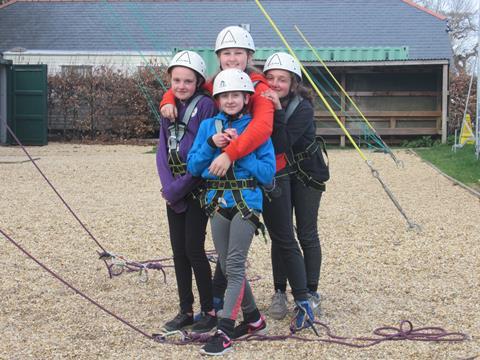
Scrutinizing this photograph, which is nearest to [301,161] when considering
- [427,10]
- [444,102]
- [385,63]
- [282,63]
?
[282,63]

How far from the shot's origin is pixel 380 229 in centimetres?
760

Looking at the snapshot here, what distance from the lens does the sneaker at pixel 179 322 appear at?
418 centimetres

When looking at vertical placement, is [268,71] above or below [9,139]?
above

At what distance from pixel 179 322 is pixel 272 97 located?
4.61 ft

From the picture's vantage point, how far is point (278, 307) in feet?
14.7

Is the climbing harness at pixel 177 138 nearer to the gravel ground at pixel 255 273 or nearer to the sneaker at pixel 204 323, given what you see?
the sneaker at pixel 204 323

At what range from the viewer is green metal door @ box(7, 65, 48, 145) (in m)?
20.0

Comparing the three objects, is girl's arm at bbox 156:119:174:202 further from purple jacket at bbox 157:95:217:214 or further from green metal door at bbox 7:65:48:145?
green metal door at bbox 7:65:48:145

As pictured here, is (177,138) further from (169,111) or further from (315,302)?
(315,302)

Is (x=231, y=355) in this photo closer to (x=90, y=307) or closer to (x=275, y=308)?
(x=275, y=308)

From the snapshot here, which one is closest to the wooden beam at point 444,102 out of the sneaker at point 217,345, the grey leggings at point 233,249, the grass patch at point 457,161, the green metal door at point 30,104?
the grass patch at point 457,161

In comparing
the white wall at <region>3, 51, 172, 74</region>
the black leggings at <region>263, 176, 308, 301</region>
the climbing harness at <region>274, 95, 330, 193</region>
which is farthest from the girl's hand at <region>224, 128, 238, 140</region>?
the white wall at <region>3, 51, 172, 74</region>

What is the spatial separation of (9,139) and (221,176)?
17.1 meters

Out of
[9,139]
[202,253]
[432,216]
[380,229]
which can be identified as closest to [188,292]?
[202,253]
